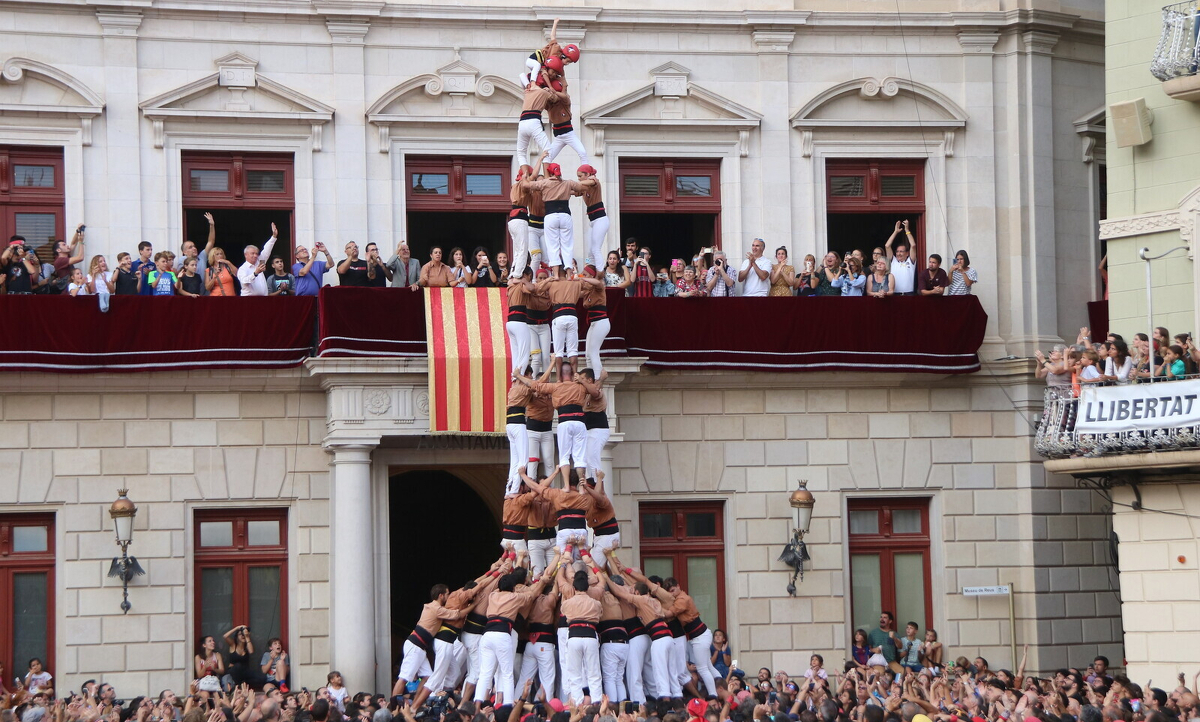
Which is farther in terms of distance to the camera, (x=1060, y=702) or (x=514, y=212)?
(x=514, y=212)

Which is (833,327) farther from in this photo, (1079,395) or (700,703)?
(700,703)

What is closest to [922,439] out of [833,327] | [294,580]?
[833,327]

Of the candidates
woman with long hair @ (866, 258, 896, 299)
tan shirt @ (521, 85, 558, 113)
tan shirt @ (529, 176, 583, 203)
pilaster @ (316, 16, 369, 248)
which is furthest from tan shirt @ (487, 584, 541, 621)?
woman with long hair @ (866, 258, 896, 299)

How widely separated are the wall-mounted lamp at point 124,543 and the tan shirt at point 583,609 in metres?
9.07

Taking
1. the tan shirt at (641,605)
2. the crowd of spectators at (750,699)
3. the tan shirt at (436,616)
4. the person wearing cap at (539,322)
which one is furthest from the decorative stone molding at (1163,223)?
the tan shirt at (436,616)

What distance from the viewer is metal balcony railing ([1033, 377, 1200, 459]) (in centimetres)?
2912

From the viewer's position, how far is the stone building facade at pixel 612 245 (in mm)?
31688

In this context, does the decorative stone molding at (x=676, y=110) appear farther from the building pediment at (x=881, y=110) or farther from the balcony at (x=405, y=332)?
the balcony at (x=405, y=332)

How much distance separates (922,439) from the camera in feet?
113

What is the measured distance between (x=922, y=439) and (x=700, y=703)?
12724 millimetres

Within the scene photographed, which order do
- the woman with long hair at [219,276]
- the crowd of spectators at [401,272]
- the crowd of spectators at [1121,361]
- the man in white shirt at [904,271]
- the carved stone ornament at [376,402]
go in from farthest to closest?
the man in white shirt at [904,271]
the woman with long hair at [219,276]
the crowd of spectators at [401,272]
the carved stone ornament at [376,402]
the crowd of spectators at [1121,361]

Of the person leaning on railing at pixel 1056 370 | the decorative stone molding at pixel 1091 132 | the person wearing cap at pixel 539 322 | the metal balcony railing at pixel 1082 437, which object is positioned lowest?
the metal balcony railing at pixel 1082 437

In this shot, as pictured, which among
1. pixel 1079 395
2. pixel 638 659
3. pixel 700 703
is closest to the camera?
pixel 700 703

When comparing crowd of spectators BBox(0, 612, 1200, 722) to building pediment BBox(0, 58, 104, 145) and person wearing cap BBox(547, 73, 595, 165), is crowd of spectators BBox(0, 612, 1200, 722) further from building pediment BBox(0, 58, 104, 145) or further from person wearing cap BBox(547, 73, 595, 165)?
building pediment BBox(0, 58, 104, 145)
